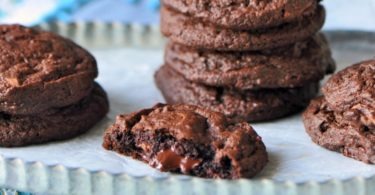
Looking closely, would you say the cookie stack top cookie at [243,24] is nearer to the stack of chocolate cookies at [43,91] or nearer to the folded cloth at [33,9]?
the stack of chocolate cookies at [43,91]

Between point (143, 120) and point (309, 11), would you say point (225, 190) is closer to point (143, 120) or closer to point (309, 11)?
point (143, 120)

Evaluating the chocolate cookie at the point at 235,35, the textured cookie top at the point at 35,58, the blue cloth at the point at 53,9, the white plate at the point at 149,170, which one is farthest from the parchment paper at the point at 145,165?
the blue cloth at the point at 53,9

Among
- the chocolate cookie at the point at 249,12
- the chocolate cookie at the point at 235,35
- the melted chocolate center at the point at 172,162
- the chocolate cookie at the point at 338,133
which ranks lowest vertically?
the melted chocolate center at the point at 172,162

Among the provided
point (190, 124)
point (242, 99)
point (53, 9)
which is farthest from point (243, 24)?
point (53, 9)

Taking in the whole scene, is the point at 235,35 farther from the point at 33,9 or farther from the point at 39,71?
the point at 33,9

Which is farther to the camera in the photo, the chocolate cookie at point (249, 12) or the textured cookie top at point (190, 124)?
the chocolate cookie at point (249, 12)

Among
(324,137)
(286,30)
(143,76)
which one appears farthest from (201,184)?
(143,76)
